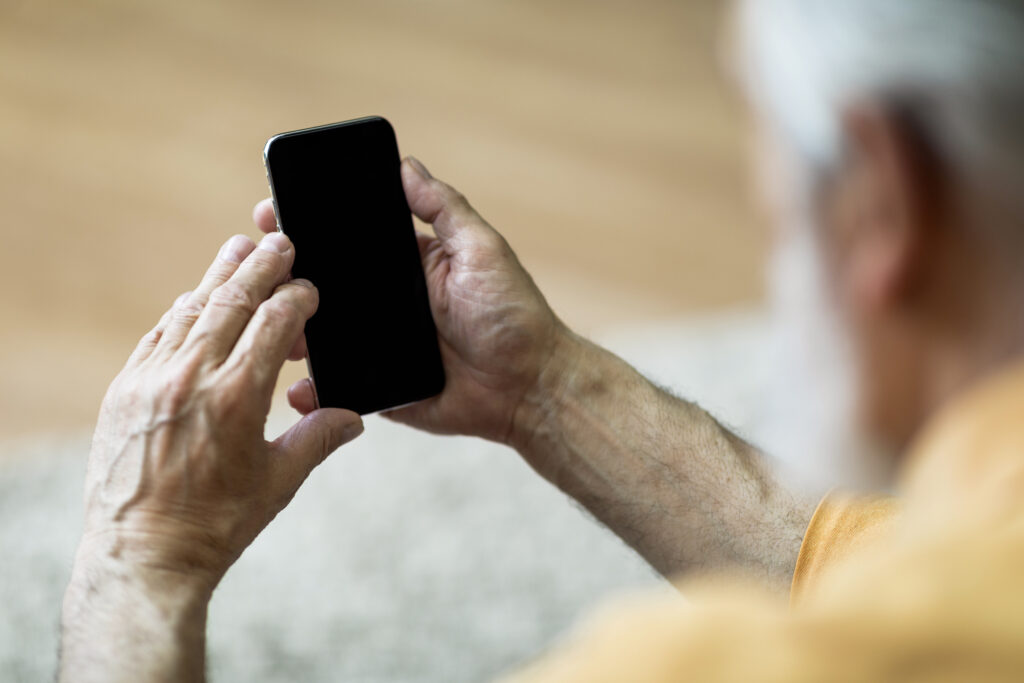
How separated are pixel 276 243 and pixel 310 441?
0.72 ft

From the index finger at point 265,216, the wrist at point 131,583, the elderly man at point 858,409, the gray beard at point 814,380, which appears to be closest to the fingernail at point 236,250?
the elderly man at point 858,409

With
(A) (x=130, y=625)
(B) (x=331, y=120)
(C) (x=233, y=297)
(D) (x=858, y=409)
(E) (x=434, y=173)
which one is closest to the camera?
(D) (x=858, y=409)

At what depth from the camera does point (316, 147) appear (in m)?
1.20

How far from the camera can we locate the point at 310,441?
1.06 m

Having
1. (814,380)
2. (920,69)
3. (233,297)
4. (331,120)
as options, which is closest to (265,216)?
(233,297)

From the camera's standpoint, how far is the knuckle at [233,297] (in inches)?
40.8

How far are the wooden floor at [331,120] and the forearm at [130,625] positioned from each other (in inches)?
51.7

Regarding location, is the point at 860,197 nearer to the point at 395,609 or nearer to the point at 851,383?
the point at 851,383

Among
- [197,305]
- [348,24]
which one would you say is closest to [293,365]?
[197,305]

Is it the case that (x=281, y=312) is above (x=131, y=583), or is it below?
above

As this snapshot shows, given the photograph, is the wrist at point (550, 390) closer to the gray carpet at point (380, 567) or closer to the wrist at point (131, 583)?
the wrist at point (131, 583)

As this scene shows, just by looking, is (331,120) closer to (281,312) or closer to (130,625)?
(281,312)

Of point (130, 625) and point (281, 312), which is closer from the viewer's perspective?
point (130, 625)

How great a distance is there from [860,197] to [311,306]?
0.63 meters
